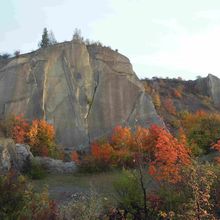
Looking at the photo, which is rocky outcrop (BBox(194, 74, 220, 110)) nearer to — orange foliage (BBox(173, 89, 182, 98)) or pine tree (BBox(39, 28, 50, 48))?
orange foliage (BBox(173, 89, 182, 98))

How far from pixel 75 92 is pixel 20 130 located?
32.3 feet

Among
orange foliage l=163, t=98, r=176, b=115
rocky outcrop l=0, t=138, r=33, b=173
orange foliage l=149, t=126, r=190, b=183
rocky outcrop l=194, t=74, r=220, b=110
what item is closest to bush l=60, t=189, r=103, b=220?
orange foliage l=149, t=126, r=190, b=183

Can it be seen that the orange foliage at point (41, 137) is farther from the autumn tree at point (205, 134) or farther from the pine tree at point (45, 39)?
the pine tree at point (45, 39)

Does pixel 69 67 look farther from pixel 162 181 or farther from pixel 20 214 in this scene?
pixel 20 214

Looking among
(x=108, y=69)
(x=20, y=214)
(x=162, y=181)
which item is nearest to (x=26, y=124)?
(x=108, y=69)

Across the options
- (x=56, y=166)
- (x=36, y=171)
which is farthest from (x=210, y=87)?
(x=36, y=171)

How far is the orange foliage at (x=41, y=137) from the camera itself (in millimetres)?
40938

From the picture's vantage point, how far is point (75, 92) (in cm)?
5091

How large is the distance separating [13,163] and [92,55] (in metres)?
26.2

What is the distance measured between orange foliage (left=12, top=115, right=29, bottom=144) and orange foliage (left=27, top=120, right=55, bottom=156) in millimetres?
558

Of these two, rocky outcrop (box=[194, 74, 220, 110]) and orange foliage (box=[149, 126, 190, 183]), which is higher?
rocky outcrop (box=[194, 74, 220, 110])

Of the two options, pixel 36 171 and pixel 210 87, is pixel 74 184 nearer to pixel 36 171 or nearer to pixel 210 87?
pixel 36 171

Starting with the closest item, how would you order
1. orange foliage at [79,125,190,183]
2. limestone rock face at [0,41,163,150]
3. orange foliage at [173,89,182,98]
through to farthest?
orange foliage at [79,125,190,183] < limestone rock face at [0,41,163,150] < orange foliage at [173,89,182,98]

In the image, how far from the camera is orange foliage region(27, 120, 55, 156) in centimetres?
4094
